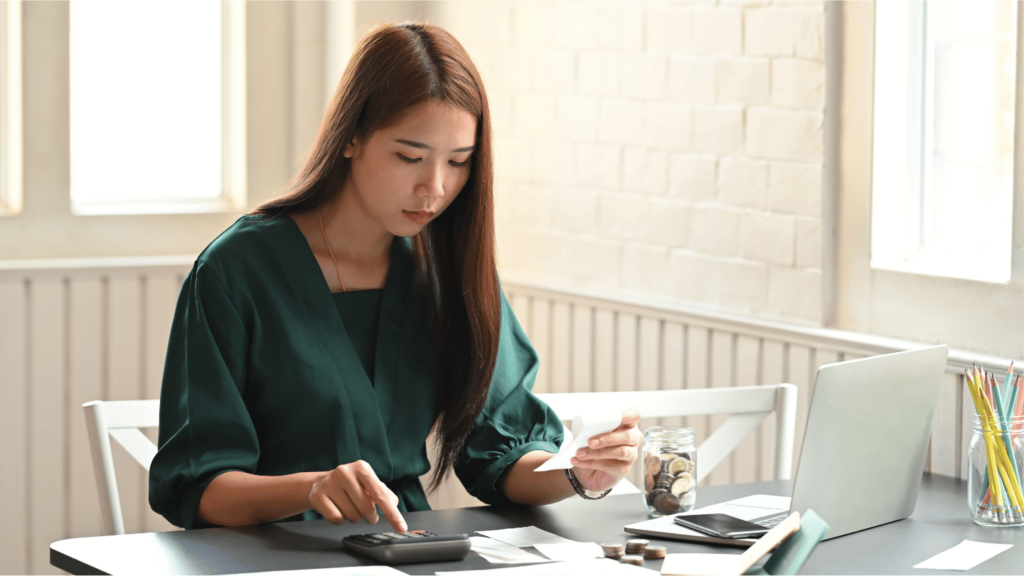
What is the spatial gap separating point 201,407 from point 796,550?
0.81m

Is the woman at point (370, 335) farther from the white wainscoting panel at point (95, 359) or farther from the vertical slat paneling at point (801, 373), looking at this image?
the white wainscoting panel at point (95, 359)

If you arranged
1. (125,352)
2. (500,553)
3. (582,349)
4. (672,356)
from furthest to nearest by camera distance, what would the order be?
1. (125,352)
2. (582,349)
3. (672,356)
4. (500,553)

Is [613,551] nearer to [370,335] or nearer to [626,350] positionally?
[370,335]

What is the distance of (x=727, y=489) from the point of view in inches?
74.1

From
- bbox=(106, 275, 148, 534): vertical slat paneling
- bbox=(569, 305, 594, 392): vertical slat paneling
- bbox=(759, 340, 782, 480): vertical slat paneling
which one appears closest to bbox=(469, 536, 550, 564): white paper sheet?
bbox=(759, 340, 782, 480): vertical slat paneling

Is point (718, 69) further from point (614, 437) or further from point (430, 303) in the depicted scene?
point (614, 437)

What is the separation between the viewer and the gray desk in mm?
1439

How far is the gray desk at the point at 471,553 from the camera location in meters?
1.44

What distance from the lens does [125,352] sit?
3281 millimetres

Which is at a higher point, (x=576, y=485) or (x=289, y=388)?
(x=289, y=388)

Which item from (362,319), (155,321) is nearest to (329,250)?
(362,319)

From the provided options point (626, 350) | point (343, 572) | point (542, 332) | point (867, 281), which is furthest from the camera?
point (542, 332)

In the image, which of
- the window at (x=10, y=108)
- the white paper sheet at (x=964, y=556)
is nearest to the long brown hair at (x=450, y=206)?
the white paper sheet at (x=964, y=556)

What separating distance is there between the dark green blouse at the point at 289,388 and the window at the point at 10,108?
165 cm
